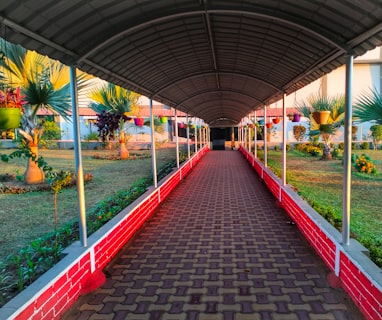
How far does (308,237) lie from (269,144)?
23981 millimetres

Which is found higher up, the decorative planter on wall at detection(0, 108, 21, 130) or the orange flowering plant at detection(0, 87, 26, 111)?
the orange flowering plant at detection(0, 87, 26, 111)

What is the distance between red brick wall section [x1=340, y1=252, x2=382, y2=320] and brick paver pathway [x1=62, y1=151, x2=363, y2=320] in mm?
116

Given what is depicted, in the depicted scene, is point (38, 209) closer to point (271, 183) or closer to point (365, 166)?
point (271, 183)

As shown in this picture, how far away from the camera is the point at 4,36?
287cm

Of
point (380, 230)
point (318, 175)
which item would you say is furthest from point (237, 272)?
point (318, 175)

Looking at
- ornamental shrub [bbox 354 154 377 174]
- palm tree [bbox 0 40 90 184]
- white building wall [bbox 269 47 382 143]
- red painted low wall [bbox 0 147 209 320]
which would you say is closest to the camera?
red painted low wall [bbox 0 147 209 320]

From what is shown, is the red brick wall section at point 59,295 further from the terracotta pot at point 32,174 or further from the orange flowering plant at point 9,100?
the terracotta pot at point 32,174

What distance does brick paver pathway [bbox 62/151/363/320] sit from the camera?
3.36m

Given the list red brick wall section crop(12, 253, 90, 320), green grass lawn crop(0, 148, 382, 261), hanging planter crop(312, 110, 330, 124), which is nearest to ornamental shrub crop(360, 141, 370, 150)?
green grass lawn crop(0, 148, 382, 261)

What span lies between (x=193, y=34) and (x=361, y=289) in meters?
3.77

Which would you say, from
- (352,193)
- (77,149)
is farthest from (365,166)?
(77,149)

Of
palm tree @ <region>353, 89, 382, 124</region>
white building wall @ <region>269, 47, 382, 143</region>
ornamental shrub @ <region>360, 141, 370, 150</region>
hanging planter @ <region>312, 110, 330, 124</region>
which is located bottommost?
ornamental shrub @ <region>360, 141, 370, 150</region>

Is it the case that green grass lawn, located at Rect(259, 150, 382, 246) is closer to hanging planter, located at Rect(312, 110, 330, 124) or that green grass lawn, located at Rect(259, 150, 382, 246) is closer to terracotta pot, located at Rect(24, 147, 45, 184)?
hanging planter, located at Rect(312, 110, 330, 124)

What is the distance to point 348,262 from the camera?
354 centimetres
